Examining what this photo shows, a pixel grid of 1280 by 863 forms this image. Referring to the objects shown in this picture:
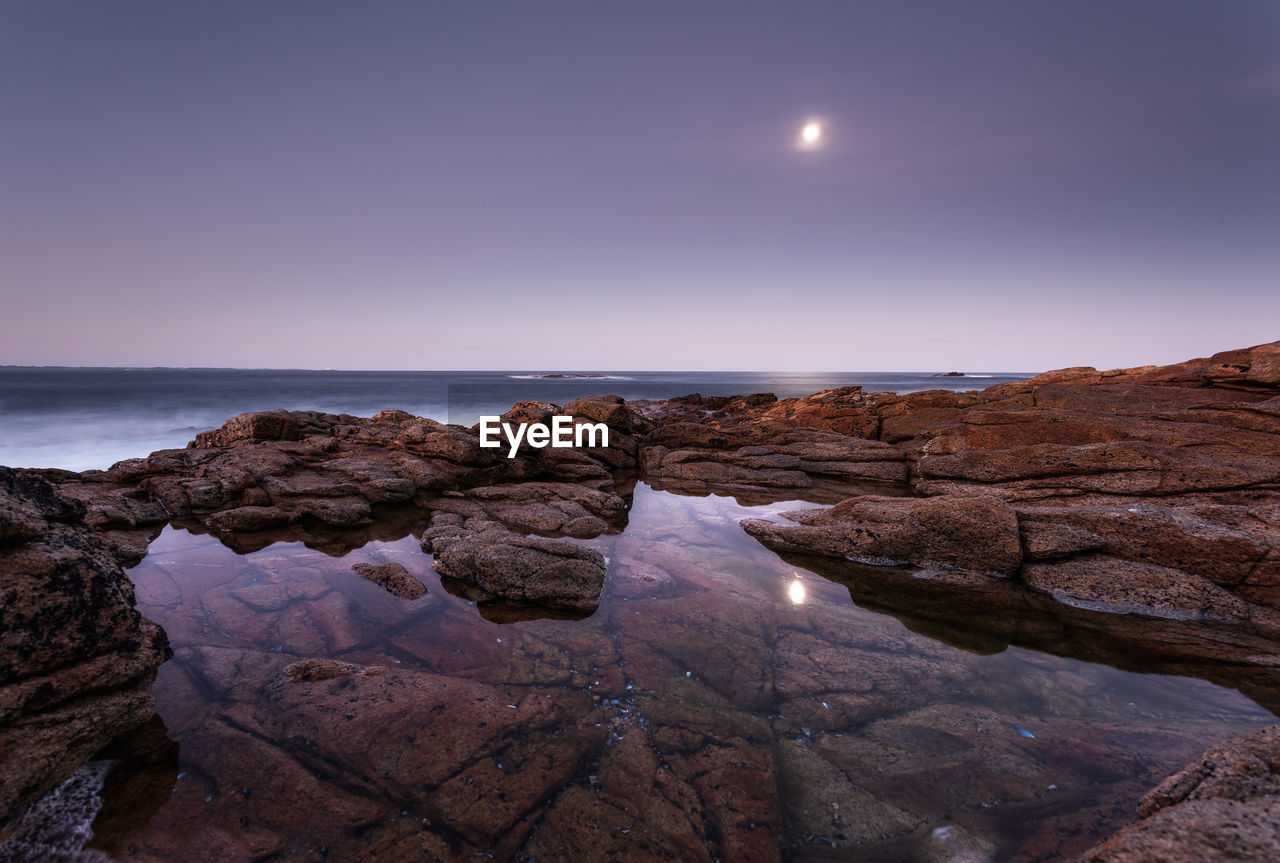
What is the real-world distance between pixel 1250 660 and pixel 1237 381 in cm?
1982

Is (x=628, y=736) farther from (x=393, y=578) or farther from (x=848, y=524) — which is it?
(x=848, y=524)

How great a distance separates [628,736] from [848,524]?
8.84m

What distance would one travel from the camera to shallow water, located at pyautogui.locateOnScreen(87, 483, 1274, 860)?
4469mm

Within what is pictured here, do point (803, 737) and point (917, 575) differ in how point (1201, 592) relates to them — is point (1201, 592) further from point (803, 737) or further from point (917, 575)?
point (803, 737)

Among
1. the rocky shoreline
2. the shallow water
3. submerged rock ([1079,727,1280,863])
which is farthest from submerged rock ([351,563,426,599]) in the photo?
submerged rock ([1079,727,1280,863])

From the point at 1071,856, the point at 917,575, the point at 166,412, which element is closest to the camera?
the point at 1071,856

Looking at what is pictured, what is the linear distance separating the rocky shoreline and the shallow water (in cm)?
101

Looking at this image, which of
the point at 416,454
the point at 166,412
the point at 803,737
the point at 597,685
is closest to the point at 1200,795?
the point at 803,737

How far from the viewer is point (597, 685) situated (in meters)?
6.78

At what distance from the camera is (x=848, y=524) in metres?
12.4

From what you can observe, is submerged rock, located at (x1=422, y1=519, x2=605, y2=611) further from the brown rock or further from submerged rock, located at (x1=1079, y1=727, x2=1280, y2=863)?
submerged rock, located at (x1=1079, y1=727, x2=1280, y2=863)

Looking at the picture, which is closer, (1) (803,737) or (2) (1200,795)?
(2) (1200,795)

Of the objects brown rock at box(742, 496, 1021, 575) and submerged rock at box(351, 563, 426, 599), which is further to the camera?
brown rock at box(742, 496, 1021, 575)

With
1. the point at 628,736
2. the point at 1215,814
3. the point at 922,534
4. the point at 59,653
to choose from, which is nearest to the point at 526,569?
the point at 628,736
